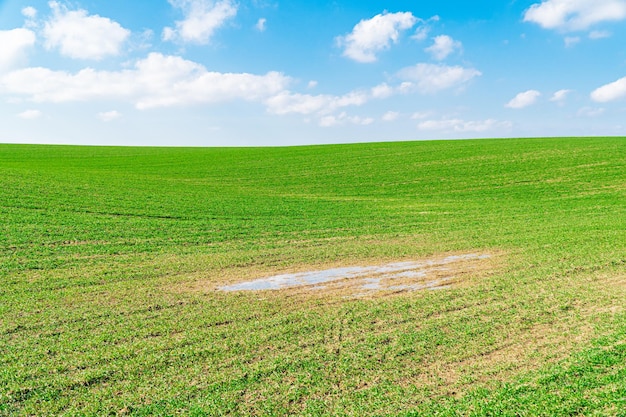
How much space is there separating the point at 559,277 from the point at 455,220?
1313 centimetres

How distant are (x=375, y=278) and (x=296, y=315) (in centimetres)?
404

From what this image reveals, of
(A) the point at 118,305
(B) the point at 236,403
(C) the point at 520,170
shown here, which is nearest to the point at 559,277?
(B) the point at 236,403

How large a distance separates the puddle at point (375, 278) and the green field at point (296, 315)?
0.61m

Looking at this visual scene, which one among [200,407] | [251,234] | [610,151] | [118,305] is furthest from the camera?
[610,151]

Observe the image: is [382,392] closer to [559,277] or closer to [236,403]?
[236,403]

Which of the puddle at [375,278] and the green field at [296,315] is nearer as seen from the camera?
the green field at [296,315]

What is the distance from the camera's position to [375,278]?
1426cm

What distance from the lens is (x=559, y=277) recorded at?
1323 cm

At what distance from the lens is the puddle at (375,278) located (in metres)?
13.3

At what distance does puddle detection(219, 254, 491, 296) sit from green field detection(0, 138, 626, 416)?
2.00ft

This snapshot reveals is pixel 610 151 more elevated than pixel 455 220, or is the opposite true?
pixel 610 151

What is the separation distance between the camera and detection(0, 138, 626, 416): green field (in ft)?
23.6

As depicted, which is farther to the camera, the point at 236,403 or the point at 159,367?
the point at 159,367

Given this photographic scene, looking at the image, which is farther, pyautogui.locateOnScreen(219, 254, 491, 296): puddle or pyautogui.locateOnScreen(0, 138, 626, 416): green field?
pyautogui.locateOnScreen(219, 254, 491, 296): puddle
